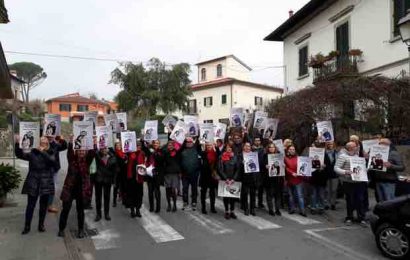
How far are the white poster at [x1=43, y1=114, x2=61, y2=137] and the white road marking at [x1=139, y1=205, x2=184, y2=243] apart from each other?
2532mm

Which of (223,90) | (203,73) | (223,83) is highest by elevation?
(203,73)

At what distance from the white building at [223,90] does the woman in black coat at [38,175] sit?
49.1 metres

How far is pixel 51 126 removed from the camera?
9688 mm

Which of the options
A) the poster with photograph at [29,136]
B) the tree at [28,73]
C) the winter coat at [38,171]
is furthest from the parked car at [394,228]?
the tree at [28,73]

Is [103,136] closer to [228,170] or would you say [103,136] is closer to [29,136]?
[29,136]

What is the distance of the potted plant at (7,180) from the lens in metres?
11.7

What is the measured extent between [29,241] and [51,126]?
2388 millimetres

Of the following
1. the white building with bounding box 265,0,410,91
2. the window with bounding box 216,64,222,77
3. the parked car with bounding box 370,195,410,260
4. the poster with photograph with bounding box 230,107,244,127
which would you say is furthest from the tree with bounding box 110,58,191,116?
the parked car with bounding box 370,195,410,260

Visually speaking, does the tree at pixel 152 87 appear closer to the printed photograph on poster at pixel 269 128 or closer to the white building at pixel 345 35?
the white building at pixel 345 35

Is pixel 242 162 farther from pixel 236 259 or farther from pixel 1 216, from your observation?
pixel 1 216

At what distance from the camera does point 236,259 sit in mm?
7086

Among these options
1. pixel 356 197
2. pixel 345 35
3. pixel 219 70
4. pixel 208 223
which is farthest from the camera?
pixel 219 70

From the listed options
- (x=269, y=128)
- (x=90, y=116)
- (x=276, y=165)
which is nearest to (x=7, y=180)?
(x=90, y=116)

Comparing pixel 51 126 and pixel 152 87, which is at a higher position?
pixel 152 87
